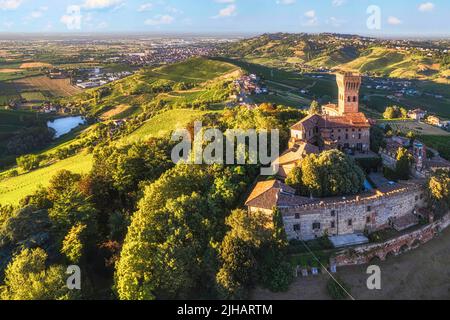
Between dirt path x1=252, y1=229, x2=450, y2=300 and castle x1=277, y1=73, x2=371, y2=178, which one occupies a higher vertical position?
castle x1=277, y1=73, x2=371, y2=178

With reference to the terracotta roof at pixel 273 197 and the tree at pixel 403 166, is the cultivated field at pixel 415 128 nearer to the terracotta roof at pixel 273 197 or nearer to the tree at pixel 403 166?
the tree at pixel 403 166

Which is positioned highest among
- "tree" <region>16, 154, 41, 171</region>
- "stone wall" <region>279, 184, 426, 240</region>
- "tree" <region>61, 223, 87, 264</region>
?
"stone wall" <region>279, 184, 426, 240</region>

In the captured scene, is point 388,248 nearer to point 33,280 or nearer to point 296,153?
point 296,153

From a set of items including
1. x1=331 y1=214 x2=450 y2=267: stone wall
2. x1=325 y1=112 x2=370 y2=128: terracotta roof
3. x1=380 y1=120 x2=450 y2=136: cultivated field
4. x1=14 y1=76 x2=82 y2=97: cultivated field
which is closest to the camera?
x1=331 y1=214 x2=450 y2=267: stone wall

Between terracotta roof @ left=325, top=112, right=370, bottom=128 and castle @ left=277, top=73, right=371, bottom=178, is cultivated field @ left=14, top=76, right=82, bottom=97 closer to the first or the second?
castle @ left=277, top=73, right=371, bottom=178

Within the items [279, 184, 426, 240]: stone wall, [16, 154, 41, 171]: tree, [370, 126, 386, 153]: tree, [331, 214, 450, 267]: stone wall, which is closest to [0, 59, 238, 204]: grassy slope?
[16, 154, 41, 171]: tree

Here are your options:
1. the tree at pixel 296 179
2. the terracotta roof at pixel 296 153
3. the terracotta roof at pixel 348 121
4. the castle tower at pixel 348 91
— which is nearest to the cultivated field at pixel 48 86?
the castle tower at pixel 348 91
